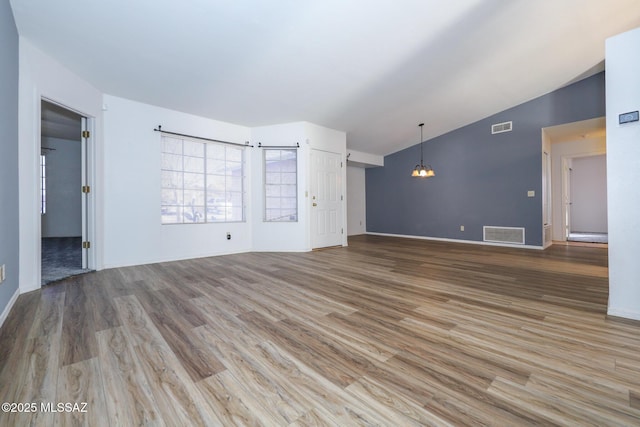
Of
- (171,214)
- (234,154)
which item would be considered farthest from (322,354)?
(234,154)

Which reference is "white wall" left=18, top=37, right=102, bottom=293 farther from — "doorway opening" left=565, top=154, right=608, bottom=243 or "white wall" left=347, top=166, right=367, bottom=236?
"doorway opening" left=565, top=154, right=608, bottom=243

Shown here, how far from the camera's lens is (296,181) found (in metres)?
5.33

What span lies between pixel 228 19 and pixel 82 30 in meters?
1.43

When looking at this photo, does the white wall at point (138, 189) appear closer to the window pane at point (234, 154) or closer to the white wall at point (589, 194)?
the window pane at point (234, 154)

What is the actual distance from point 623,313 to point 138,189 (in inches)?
223

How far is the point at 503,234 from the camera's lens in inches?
238

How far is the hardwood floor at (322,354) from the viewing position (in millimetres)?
1144

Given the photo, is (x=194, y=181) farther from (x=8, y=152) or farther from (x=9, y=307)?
(x=9, y=307)

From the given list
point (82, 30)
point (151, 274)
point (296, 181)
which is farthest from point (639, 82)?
point (151, 274)

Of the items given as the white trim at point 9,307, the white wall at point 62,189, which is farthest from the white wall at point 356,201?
the white wall at point 62,189

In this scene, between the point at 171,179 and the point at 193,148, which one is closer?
the point at 171,179

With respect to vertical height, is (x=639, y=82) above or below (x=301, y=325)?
above

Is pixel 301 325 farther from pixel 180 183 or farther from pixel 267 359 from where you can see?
pixel 180 183

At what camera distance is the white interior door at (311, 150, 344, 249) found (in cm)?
550
